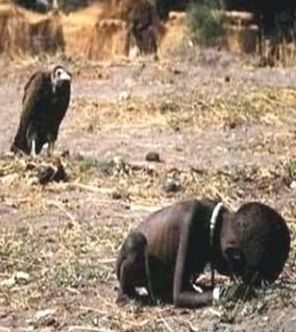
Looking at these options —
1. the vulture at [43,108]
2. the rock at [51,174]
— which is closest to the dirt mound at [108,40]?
the vulture at [43,108]

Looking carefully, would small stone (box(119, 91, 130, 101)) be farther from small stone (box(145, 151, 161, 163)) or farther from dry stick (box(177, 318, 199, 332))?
dry stick (box(177, 318, 199, 332))

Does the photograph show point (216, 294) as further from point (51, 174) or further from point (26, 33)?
point (26, 33)

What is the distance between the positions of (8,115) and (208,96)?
2.22 m

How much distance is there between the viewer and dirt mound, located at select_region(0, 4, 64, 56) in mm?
20125

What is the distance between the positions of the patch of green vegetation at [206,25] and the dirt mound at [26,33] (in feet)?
6.43

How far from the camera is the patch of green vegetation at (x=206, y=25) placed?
19.7 metres

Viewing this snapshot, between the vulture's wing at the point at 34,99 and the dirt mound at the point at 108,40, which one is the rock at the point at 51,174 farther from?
the dirt mound at the point at 108,40

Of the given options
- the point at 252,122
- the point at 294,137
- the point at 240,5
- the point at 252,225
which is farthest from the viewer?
the point at 240,5

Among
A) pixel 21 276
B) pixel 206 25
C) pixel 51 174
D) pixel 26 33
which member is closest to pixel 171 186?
pixel 51 174

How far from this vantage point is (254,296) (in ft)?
21.4

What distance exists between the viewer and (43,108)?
11898 mm

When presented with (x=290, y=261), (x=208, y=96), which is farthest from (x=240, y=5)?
(x=290, y=261)

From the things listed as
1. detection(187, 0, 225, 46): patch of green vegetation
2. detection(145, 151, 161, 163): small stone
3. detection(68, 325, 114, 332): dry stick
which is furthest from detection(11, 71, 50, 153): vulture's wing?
detection(187, 0, 225, 46): patch of green vegetation

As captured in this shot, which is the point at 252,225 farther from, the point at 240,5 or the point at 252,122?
the point at 240,5
